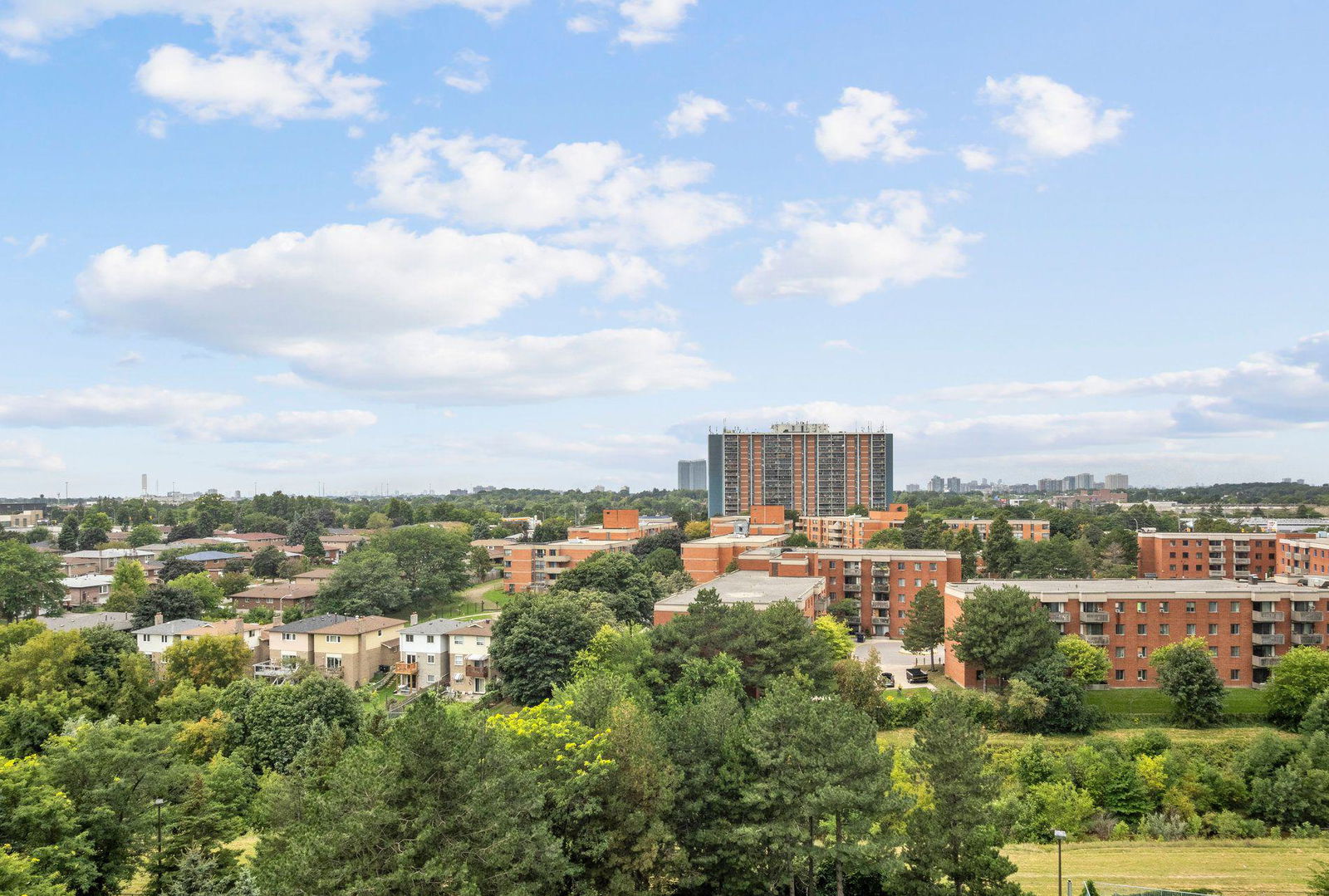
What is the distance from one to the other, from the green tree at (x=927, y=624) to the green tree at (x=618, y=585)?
17.0 m

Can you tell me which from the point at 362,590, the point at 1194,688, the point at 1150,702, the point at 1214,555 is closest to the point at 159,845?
the point at 1194,688

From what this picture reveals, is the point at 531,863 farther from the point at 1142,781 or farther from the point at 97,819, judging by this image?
the point at 1142,781

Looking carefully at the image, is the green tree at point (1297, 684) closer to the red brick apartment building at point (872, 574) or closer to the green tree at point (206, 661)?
the red brick apartment building at point (872, 574)

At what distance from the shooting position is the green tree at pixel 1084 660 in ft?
130

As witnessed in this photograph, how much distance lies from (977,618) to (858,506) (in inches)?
3831

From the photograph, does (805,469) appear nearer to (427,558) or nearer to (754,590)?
(427,558)

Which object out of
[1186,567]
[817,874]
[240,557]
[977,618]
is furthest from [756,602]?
[240,557]

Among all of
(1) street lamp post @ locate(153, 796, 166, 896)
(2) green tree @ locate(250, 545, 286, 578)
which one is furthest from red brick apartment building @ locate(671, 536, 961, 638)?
(2) green tree @ locate(250, 545, 286, 578)

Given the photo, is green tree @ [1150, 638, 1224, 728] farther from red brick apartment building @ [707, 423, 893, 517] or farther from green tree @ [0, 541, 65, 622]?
red brick apartment building @ [707, 423, 893, 517]

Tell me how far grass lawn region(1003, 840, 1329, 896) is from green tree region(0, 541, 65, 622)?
77882 millimetres

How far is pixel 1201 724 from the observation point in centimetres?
3706

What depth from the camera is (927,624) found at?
48.3 m

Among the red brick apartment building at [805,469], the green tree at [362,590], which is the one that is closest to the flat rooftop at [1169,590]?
the green tree at [362,590]

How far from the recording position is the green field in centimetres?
3917
